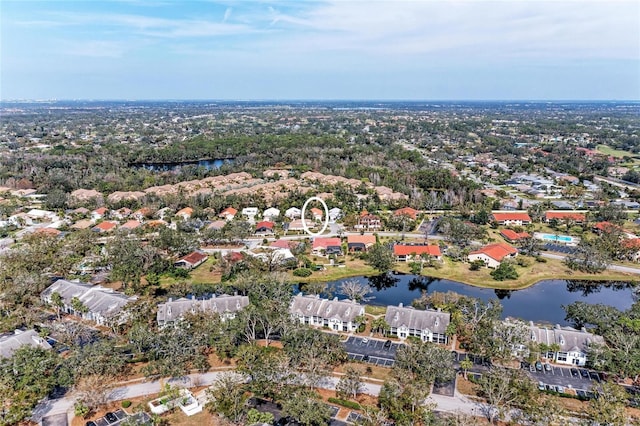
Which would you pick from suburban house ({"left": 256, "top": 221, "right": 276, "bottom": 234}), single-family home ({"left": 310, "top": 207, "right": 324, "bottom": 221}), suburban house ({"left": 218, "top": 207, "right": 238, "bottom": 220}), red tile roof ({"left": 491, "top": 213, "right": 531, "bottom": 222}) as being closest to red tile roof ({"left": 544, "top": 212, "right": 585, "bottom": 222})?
red tile roof ({"left": 491, "top": 213, "right": 531, "bottom": 222})

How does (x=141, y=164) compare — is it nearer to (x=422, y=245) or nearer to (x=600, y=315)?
(x=422, y=245)

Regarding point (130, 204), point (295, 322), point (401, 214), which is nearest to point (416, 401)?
point (295, 322)

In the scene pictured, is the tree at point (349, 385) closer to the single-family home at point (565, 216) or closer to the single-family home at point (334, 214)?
the single-family home at point (334, 214)

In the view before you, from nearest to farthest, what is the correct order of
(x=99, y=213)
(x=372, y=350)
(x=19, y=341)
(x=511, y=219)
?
(x=19, y=341) < (x=372, y=350) < (x=511, y=219) < (x=99, y=213)

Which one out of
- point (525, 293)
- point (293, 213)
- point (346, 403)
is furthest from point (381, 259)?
point (293, 213)

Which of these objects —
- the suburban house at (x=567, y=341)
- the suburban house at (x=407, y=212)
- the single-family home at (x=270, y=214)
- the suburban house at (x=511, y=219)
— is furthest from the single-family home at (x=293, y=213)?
the suburban house at (x=567, y=341)

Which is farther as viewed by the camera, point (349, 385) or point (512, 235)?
point (512, 235)

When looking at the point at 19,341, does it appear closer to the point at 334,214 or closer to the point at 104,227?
the point at 104,227
